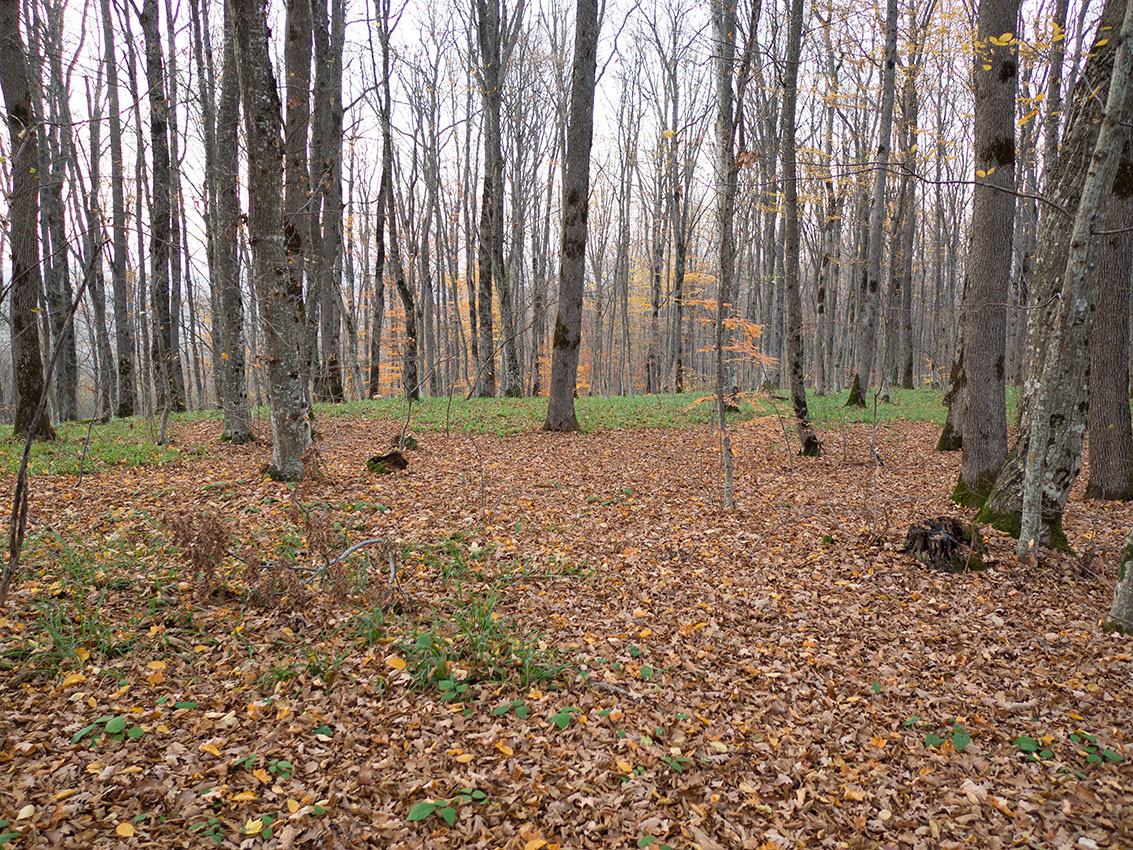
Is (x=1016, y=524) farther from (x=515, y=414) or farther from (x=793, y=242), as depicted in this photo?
(x=515, y=414)

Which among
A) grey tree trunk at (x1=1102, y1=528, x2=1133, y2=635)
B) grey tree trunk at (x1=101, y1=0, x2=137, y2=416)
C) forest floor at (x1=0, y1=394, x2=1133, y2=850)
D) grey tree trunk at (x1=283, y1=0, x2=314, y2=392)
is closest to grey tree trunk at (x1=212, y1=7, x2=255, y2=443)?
grey tree trunk at (x1=283, y1=0, x2=314, y2=392)

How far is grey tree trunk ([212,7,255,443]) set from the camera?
8641 millimetres

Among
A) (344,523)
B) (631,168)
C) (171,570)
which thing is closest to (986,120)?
(344,523)

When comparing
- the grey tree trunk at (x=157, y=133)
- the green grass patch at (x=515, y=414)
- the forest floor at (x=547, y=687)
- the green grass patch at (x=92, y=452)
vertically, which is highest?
the grey tree trunk at (x=157, y=133)

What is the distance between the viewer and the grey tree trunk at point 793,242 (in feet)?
26.1

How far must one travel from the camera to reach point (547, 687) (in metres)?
3.42

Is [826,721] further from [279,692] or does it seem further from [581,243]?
[581,243]

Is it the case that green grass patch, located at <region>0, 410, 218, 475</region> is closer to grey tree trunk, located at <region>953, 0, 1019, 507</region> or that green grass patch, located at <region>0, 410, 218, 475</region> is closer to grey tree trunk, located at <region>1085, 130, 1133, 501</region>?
grey tree trunk, located at <region>953, 0, 1019, 507</region>

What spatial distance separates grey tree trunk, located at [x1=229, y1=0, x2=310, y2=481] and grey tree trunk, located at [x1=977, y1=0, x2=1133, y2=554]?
23.6ft

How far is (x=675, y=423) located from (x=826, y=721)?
9299 mm

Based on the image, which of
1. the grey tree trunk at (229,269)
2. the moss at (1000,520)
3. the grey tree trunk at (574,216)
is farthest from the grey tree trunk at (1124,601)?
the grey tree trunk at (229,269)

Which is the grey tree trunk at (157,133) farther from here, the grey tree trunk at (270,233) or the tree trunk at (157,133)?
the grey tree trunk at (270,233)

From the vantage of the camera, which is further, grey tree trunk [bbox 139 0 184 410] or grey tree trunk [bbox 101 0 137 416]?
grey tree trunk [bbox 101 0 137 416]

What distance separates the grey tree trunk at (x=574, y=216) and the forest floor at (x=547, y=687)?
482 centimetres
